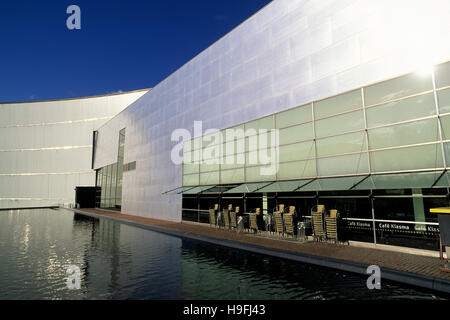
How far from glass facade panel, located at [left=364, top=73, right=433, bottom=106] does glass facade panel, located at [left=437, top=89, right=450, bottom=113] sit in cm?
39

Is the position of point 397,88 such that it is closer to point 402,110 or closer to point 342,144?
point 402,110

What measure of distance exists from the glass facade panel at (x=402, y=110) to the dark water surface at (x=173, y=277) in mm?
5962

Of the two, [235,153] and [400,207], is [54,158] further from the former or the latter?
[400,207]

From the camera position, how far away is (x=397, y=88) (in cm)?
989

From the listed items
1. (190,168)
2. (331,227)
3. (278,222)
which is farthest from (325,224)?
(190,168)

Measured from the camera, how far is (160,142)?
84.7 ft

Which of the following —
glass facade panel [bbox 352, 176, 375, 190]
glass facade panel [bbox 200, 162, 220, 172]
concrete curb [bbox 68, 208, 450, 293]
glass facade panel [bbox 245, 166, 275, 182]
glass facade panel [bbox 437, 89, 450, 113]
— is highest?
glass facade panel [bbox 437, 89, 450, 113]

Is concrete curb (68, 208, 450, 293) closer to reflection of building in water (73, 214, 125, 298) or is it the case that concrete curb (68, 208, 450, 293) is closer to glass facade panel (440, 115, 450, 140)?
reflection of building in water (73, 214, 125, 298)

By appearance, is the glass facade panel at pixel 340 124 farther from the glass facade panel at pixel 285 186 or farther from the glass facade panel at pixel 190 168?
the glass facade panel at pixel 190 168

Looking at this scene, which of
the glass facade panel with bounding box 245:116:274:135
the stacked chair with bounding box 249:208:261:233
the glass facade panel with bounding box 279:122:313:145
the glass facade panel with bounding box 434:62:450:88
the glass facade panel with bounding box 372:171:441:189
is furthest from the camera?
the glass facade panel with bounding box 245:116:274:135

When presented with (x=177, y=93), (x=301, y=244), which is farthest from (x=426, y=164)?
(x=177, y=93)

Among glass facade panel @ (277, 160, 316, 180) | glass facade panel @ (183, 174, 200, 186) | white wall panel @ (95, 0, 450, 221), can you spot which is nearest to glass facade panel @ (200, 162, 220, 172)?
glass facade panel @ (183, 174, 200, 186)

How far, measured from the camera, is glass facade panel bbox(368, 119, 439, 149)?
29.5ft

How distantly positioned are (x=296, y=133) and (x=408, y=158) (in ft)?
16.3
